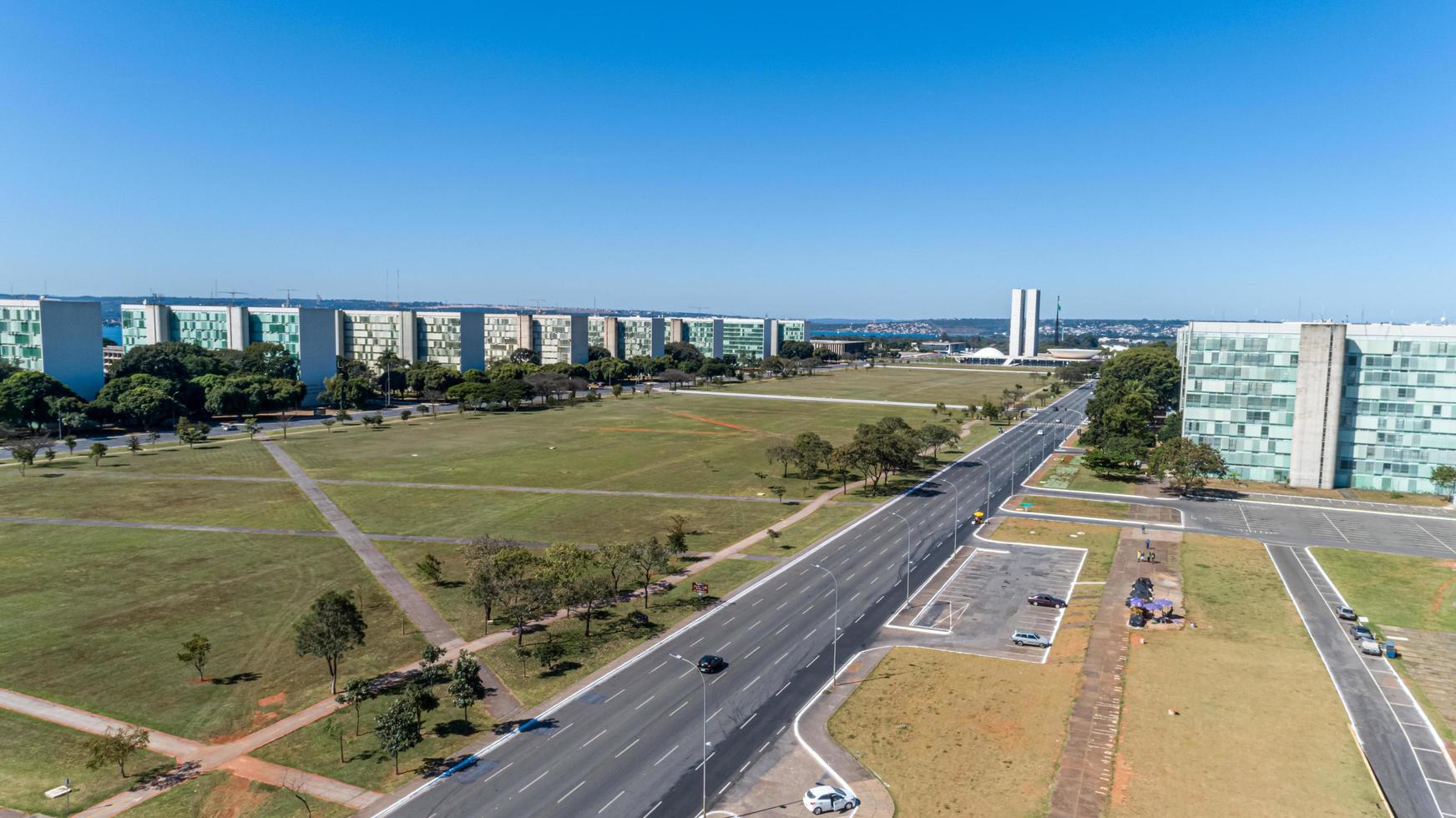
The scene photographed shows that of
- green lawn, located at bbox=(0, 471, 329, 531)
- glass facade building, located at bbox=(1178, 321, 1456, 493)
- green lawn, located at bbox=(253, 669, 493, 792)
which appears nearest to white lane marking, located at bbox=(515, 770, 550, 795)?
green lawn, located at bbox=(253, 669, 493, 792)

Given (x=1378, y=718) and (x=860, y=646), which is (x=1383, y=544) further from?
(x=860, y=646)

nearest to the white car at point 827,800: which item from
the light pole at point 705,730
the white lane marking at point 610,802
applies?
the light pole at point 705,730

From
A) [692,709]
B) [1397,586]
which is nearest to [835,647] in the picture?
[692,709]

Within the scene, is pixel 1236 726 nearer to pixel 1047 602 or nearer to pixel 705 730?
pixel 1047 602

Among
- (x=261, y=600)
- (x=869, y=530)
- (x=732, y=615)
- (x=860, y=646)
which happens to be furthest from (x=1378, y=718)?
(x=261, y=600)

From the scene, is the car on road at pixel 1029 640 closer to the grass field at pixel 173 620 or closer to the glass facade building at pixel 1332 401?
the grass field at pixel 173 620

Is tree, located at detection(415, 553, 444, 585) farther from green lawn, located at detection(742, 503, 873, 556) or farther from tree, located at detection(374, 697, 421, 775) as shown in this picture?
green lawn, located at detection(742, 503, 873, 556)
